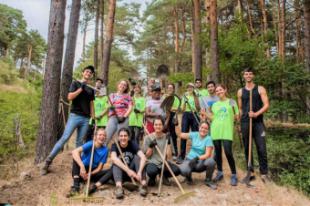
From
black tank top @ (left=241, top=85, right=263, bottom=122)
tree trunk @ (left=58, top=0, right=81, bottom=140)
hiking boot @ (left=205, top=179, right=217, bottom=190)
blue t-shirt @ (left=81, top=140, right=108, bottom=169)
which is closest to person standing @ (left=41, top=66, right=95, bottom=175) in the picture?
blue t-shirt @ (left=81, top=140, right=108, bottom=169)

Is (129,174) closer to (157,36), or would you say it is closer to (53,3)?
(53,3)

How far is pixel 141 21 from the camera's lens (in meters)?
27.9

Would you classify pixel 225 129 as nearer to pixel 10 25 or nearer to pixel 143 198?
pixel 143 198

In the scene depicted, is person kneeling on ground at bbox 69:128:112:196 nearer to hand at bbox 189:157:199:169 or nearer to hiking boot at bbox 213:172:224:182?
hand at bbox 189:157:199:169

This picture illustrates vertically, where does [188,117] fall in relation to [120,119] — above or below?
above

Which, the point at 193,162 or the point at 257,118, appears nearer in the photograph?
the point at 193,162

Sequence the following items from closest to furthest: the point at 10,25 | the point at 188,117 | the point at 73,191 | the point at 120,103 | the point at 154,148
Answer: the point at 73,191 < the point at 154,148 < the point at 120,103 < the point at 188,117 < the point at 10,25

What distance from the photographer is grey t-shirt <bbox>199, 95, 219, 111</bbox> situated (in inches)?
263

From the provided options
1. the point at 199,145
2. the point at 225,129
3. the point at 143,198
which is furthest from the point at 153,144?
the point at 225,129

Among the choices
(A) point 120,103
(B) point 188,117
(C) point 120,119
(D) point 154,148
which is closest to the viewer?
(D) point 154,148

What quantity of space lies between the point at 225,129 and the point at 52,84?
3567 millimetres

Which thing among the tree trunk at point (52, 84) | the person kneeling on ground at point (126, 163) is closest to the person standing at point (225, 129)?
the person kneeling on ground at point (126, 163)

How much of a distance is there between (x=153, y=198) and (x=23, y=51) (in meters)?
45.8

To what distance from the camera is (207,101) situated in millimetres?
6770
